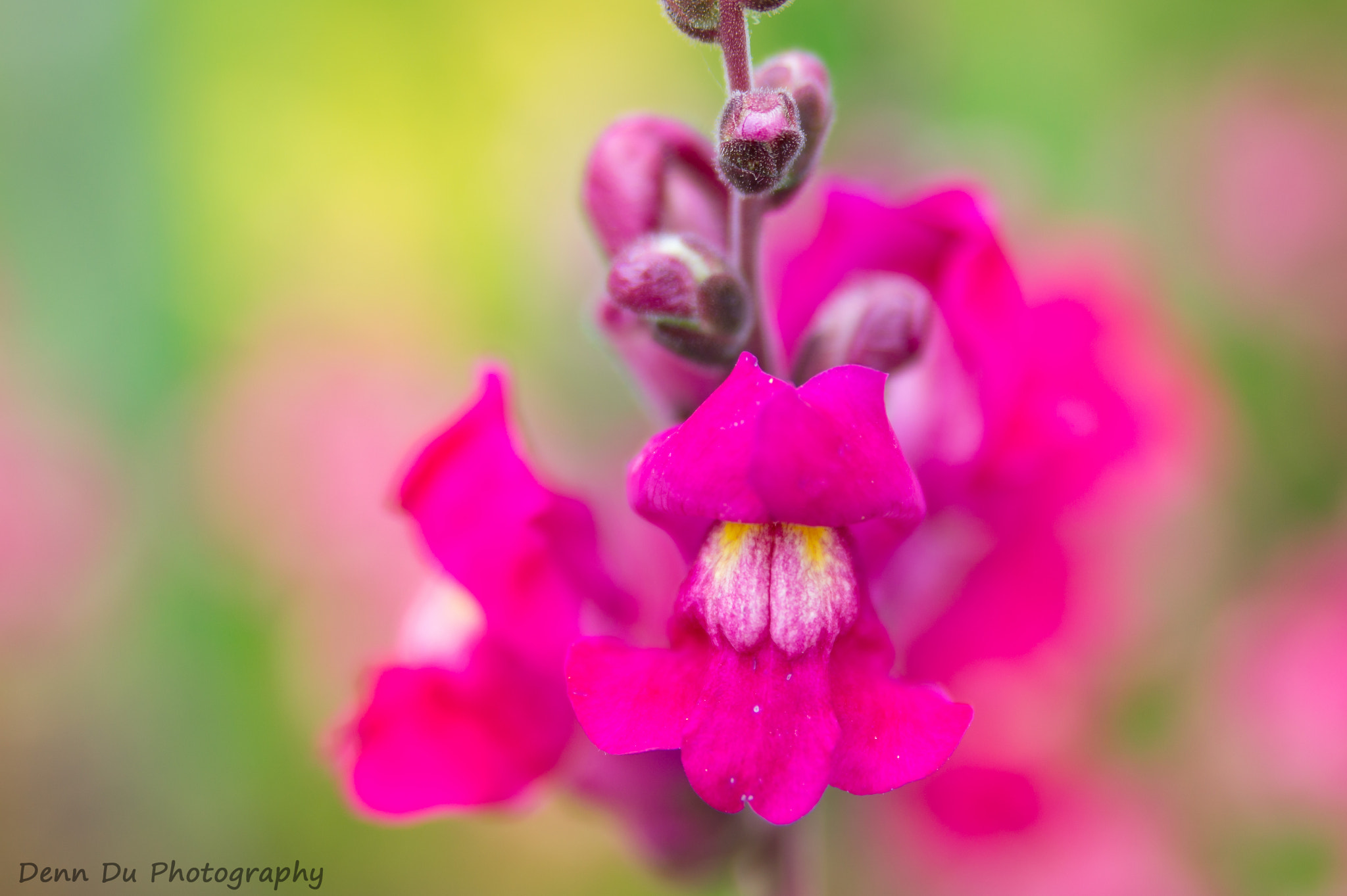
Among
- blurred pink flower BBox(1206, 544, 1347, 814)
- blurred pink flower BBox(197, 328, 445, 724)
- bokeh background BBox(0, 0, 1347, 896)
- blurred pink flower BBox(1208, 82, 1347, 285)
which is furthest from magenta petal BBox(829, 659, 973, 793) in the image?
blurred pink flower BBox(1208, 82, 1347, 285)

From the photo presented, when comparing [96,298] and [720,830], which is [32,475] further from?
[720,830]

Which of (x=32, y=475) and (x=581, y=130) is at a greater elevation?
(x=581, y=130)

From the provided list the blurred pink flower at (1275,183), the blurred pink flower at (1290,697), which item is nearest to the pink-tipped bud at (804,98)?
the blurred pink flower at (1290,697)

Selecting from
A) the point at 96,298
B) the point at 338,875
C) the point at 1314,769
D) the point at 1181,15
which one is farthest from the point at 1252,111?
the point at 96,298

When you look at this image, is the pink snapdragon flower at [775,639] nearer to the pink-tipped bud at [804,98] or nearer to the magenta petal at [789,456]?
the magenta petal at [789,456]

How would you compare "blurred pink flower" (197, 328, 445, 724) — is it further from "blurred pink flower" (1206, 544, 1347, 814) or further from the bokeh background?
"blurred pink flower" (1206, 544, 1347, 814)
